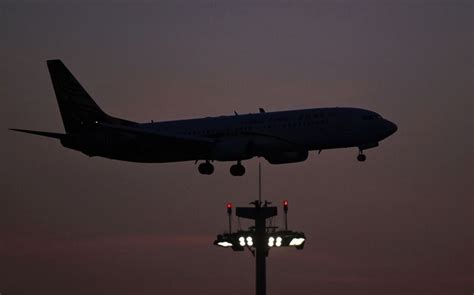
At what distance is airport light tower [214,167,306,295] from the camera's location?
260 ft

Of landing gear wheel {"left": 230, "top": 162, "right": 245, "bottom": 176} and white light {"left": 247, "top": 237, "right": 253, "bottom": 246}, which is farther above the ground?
landing gear wheel {"left": 230, "top": 162, "right": 245, "bottom": 176}

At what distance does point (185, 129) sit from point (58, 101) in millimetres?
15429

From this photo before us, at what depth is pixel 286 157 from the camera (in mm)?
91875

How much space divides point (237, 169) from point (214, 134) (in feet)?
14.5

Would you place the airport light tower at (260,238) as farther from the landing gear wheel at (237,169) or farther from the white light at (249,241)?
the landing gear wheel at (237,169)

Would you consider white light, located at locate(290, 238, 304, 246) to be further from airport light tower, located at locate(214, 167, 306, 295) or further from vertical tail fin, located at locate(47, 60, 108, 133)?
vertical tail fin, located at locate(47, 60, 108, 133)

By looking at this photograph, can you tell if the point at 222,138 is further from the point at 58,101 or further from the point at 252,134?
the point at 58,101

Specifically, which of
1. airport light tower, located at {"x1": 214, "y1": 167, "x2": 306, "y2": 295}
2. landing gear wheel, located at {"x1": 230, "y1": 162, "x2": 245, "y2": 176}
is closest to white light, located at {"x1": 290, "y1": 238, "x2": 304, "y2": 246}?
airport light tower, located at {"x1": 214, "y1": 167, "x2": 306, "y2": 295}

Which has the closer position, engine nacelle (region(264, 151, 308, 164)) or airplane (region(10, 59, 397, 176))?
airplane (region(10, 59, 397, 176))

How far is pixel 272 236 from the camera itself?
8031 centimetres

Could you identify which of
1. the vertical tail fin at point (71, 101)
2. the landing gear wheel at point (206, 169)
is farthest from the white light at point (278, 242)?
the vertical tail fin at point (71, 101)

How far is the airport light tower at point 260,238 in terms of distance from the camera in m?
79.2

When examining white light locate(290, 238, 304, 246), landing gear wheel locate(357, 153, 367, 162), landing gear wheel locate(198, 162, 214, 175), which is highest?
landing gear wheel locate(198, 162, 214, 175)

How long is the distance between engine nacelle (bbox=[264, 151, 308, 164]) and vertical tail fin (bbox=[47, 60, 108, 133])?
717 inches
